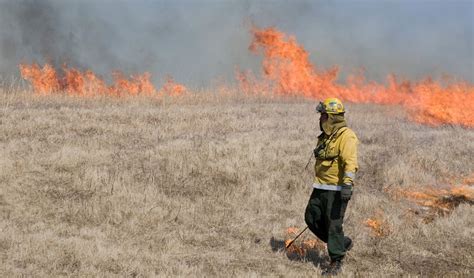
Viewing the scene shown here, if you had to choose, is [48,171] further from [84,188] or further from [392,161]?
[392,161]

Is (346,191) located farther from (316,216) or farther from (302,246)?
(302,246)

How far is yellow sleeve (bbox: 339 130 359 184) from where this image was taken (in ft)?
21.0

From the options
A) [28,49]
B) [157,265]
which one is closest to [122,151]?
[157,265]

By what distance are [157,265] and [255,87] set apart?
18739mm

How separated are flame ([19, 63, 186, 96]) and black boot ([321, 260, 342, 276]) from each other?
13.9 m

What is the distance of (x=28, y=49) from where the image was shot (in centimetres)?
2841

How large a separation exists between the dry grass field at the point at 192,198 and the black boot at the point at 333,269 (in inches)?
8.2

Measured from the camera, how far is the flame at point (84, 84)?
19.8 metres

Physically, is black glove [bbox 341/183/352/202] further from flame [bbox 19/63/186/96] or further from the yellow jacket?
flame [bbox 19/63/186/96]

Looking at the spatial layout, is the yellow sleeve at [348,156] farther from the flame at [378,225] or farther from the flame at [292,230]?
the flame at [378,225]

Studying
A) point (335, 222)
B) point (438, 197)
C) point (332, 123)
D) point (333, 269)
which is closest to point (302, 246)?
point (333, 269)

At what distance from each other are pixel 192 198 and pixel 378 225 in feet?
10.4

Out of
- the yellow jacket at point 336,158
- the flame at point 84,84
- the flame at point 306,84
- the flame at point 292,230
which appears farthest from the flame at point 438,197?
the flame at point 84,84

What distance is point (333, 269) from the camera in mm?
6742
